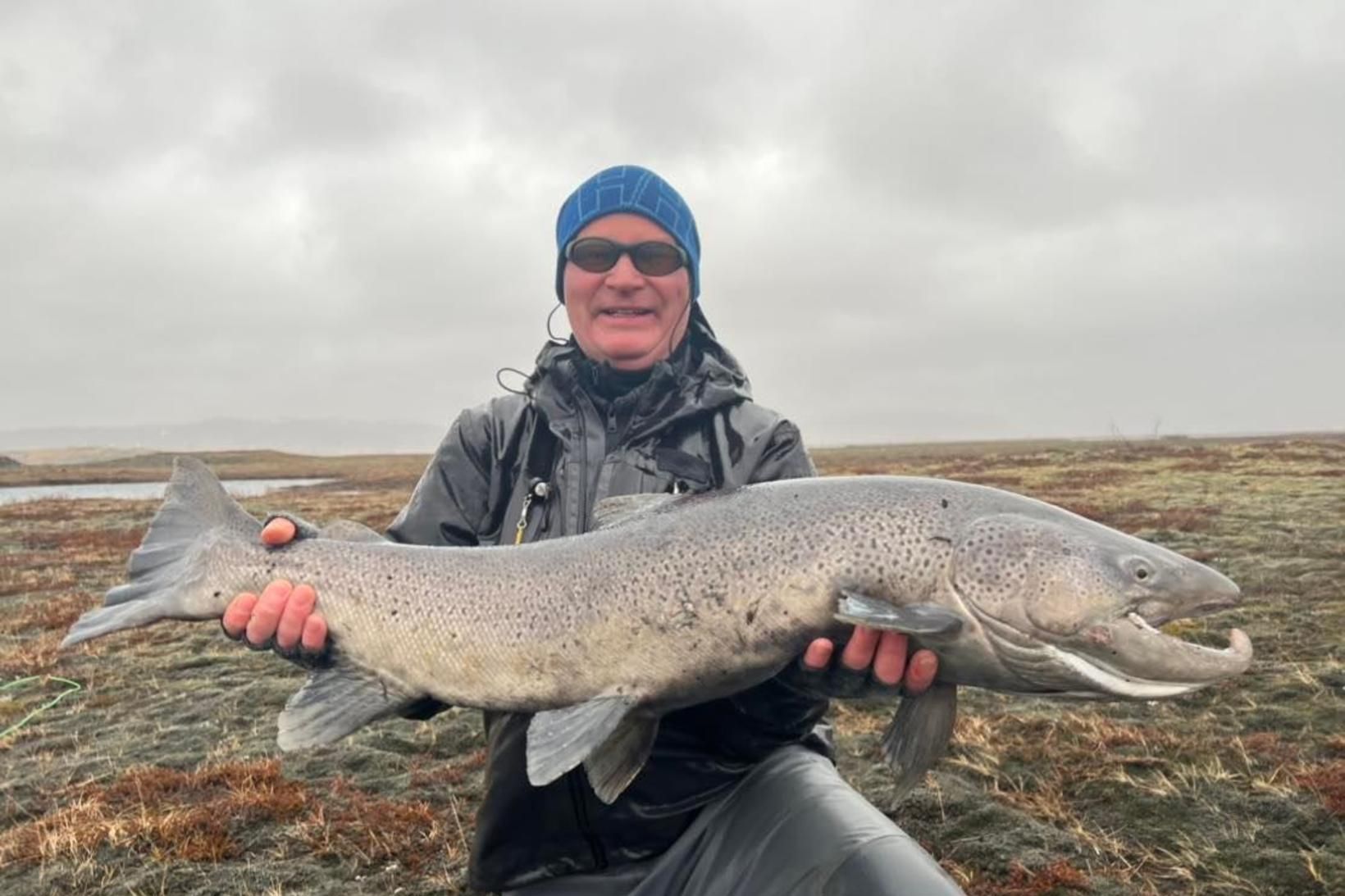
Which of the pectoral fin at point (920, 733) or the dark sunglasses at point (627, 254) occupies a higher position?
the dark sunglasses at point (627, 254)

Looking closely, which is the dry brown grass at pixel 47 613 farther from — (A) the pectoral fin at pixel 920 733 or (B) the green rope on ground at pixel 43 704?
(A) the pectoral fin at pixel 920 733

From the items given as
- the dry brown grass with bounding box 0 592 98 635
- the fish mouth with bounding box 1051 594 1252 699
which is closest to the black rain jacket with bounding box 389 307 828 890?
the fish mouth with bounding box 1051 594 1252 699

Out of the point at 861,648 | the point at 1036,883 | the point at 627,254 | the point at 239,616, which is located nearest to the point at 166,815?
the point at 239,616

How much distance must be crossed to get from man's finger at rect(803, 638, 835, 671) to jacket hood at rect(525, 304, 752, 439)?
140 centimetres

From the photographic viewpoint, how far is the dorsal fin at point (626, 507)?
4.09 meters

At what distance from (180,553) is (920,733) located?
3570mm

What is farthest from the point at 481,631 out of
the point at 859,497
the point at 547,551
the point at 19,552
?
the point at 19,552

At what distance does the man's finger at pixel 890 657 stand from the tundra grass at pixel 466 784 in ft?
5.73

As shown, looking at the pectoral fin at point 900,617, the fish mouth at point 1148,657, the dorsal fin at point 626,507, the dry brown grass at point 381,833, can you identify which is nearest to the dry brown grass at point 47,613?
the dry brown grass at point 381,833

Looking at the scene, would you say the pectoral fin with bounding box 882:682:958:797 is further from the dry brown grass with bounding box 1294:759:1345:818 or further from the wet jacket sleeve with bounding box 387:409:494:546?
the dry brown grass with bounding box 1294:759:1345:818

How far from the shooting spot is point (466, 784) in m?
6.88

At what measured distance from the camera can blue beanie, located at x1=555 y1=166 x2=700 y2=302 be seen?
5121 mm

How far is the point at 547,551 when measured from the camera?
407cm

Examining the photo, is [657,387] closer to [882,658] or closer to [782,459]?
[782,459]
